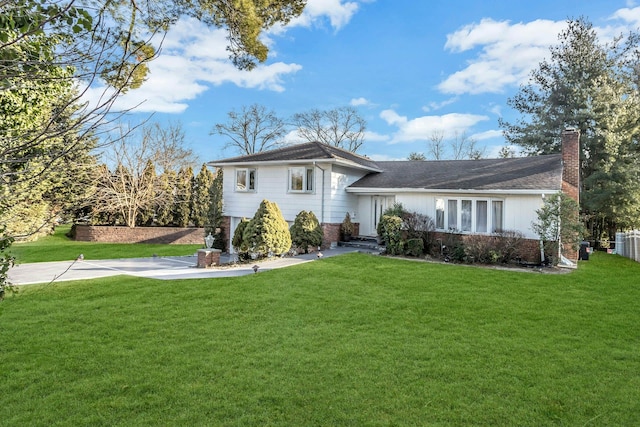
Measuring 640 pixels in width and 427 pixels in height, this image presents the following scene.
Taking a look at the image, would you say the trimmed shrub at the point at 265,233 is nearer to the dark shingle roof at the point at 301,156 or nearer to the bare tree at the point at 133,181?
the dark shingle roof at the point at 301,156

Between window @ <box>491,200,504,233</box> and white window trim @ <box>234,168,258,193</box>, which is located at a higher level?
white window trim @ <box>234,168,258,193</box>

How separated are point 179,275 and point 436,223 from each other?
10.9 metres

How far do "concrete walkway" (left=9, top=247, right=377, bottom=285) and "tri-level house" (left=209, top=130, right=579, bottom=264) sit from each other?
12.5 ft

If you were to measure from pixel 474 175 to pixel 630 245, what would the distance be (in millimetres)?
8606

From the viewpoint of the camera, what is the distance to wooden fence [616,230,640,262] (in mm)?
16322

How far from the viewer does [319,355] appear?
209 inches

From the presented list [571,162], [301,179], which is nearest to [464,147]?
[571,162]

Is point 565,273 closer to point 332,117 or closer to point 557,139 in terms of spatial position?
point 557,139

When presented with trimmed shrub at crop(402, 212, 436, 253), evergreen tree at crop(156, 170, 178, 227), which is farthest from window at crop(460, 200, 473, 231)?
evergreen tree at crop(156, 170, 178, 227)

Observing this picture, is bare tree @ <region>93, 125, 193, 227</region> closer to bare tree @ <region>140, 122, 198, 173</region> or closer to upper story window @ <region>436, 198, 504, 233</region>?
bare tree @ <region>140, 122, 198, 173</region>

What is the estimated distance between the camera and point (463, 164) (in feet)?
63.6

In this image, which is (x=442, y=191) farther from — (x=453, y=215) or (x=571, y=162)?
(x=571, y=162)

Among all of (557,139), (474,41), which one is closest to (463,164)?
(474,41)

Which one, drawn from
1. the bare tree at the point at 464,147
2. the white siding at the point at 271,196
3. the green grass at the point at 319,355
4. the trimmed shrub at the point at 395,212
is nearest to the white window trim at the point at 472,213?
the trimmed shrub at the point at 395,212
